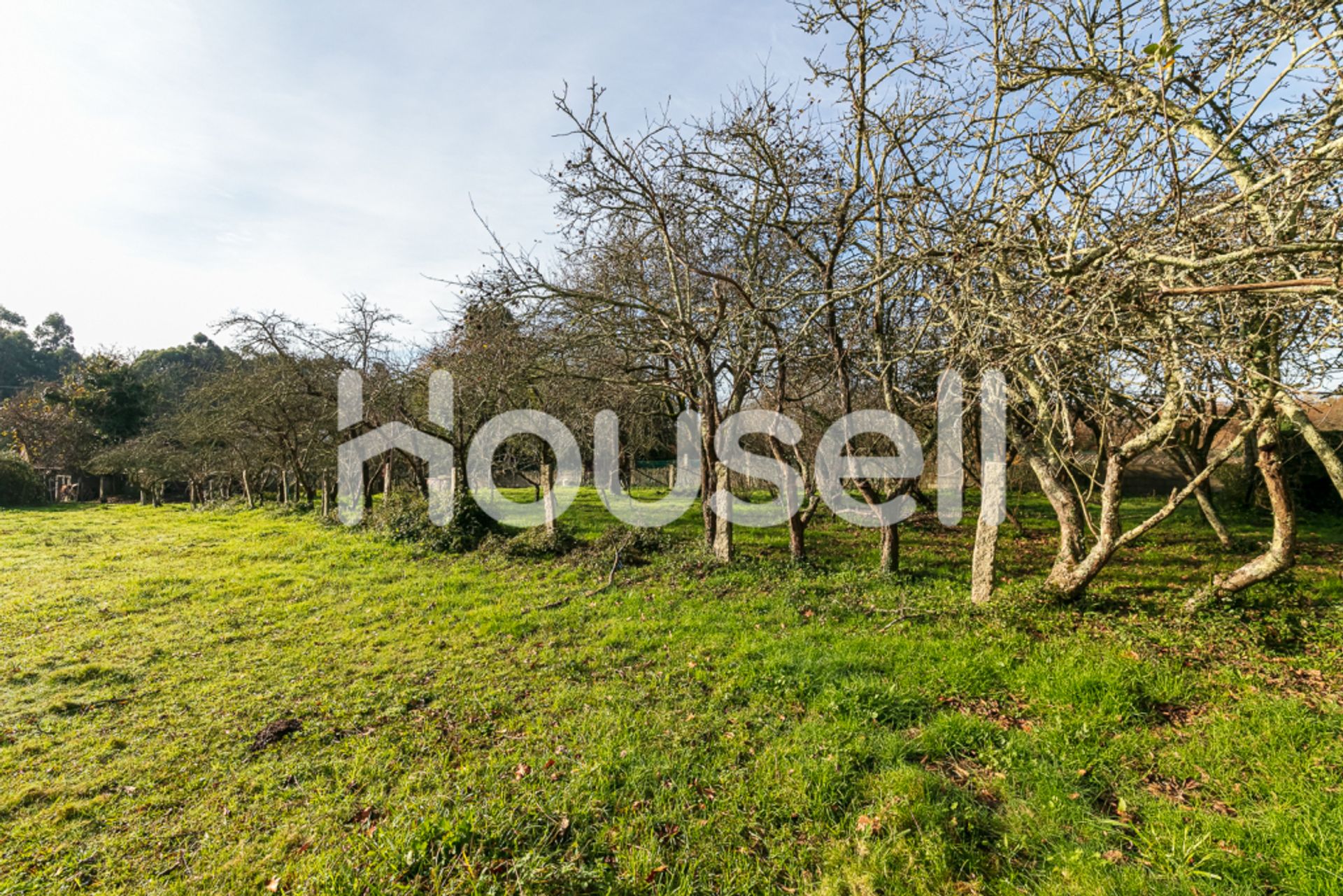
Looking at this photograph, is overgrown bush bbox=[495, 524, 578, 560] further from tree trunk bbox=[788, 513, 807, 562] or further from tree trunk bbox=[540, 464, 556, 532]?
tree trunk bbox=[788, 513, 807, 562]

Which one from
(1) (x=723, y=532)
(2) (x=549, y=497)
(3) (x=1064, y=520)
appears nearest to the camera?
(3) (x=1064, y=520)

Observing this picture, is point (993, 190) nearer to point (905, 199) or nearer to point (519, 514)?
point (905, 199)

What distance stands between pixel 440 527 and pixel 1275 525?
1163 centimetres

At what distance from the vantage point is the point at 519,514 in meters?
13.6

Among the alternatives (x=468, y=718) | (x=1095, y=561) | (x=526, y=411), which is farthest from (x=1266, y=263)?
(x=526, y=411)

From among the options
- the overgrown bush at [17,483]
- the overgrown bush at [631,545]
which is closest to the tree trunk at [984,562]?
the overgrown bush at [631,545]

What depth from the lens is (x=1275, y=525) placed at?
477 cm

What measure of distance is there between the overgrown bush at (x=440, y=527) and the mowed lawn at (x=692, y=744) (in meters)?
3.45

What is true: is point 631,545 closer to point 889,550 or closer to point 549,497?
point 549,497

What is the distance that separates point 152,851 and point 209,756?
3.20ft

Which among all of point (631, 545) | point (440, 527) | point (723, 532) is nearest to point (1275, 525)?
point (723, 532)

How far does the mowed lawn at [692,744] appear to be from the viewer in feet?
8.71

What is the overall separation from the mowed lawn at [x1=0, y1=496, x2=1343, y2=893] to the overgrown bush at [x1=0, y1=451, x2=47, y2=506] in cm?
2499

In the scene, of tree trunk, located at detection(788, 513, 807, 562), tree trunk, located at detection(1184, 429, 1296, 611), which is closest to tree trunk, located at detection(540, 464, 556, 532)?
tree trunk, located at detection(788, 513, 807, 562)
